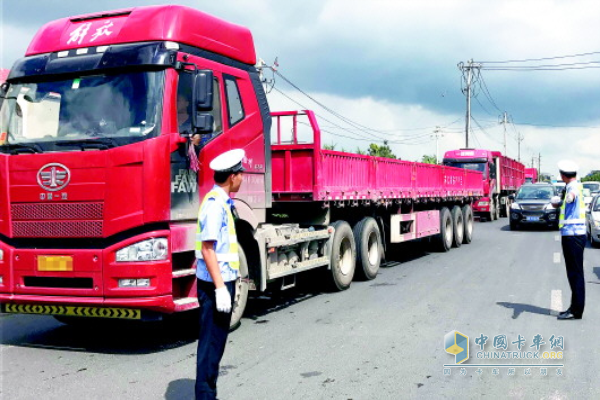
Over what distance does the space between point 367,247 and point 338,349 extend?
4667 millimetres

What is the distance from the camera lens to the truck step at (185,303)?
5832 millimetres

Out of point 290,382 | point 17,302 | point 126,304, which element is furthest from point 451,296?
point 17,302

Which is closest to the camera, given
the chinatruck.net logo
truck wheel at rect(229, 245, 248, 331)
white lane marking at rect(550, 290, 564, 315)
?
the chinatruck.net logo

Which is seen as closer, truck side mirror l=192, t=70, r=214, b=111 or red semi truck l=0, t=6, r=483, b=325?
red semi truck l=0, t=6, r=483, b=325

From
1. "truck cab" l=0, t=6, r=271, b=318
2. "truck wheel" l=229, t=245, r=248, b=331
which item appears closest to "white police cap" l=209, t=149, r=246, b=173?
"truck cab" l=0, t=6, r=271, b=318

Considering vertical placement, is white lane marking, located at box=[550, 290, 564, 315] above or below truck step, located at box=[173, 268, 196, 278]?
below

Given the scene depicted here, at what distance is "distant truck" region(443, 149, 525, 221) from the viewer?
2770 centimetres

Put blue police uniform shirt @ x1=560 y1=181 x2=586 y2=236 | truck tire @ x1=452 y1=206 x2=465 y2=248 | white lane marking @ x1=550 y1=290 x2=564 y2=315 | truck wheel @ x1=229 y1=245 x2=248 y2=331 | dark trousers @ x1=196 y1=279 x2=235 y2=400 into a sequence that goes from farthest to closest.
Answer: truck tire @ x1=452 y1=206 x2=465 y2=248
white lane marking @ x1=550 y1=290 x2=564 y2=315
blue police uniform shirt @ x1=560 y1=181 x2=586 y2=236
truck wheel @ x1=229 y1=245 x2=248 y2=331
dark trousers @ x1=196 y1=279 x2=235 y2=400

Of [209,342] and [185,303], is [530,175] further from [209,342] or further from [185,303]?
[209,342]

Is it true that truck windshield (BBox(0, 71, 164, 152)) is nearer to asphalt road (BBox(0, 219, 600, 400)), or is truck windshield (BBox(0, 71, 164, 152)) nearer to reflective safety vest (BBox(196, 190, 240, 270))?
reflective safety vest (BBox(196, 190, 240, 270))

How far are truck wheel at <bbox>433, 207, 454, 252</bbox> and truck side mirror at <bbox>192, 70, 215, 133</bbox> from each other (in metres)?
10.6

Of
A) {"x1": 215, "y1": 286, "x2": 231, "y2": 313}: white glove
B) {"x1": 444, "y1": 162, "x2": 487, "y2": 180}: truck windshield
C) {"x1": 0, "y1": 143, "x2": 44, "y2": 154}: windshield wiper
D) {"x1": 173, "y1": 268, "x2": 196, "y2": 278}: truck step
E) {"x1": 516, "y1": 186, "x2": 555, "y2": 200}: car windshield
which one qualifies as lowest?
{"x1": 173, "y1": 268, "x2": 196, "y2": 278}: truck step

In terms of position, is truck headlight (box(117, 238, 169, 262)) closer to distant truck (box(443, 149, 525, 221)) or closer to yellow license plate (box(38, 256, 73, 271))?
yellow license plate (box(38, 256, 73, 271))

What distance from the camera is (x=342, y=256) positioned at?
9.95 metres
